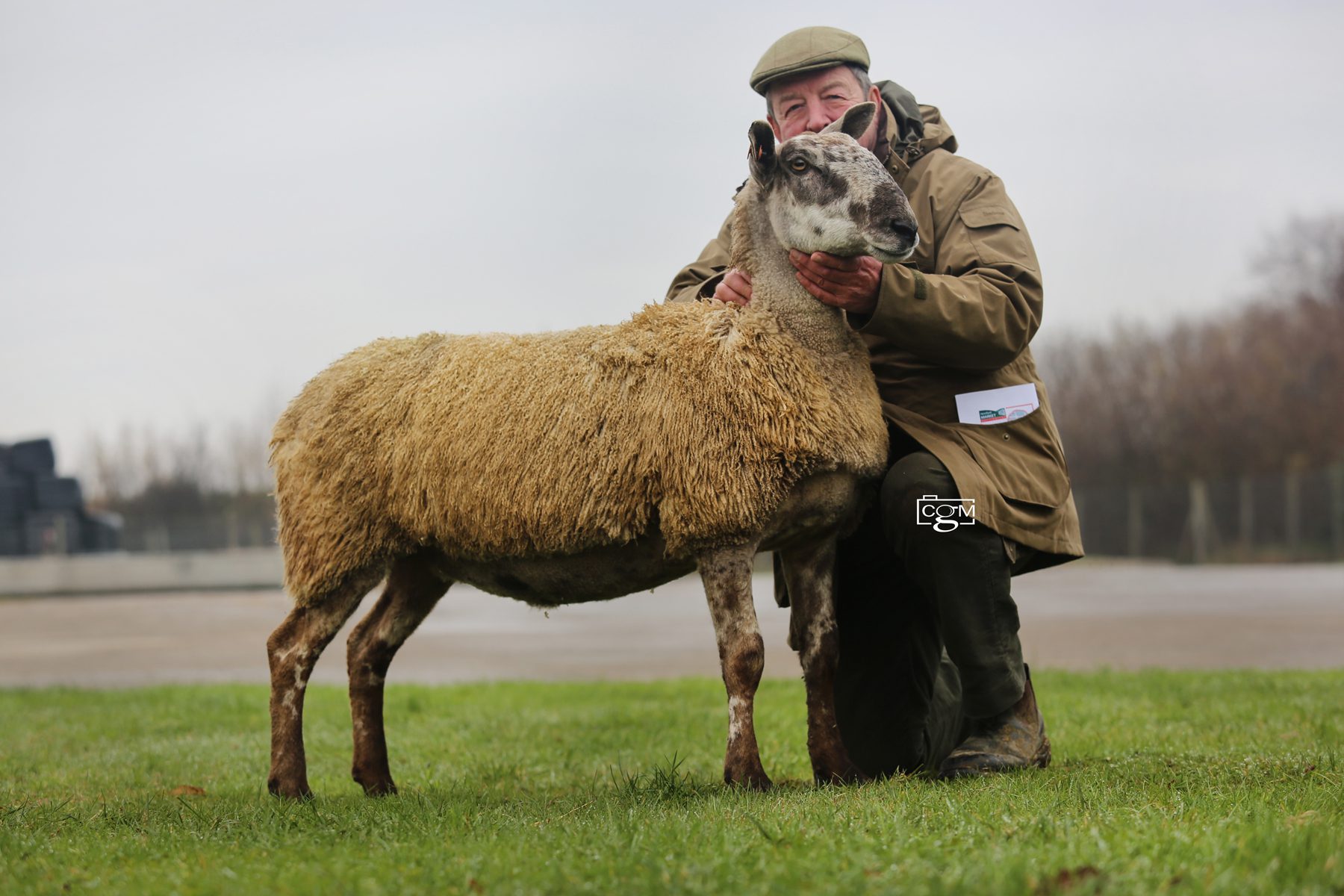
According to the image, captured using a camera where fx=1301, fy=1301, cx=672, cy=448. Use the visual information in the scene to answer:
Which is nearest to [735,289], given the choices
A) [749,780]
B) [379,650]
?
[749,780]

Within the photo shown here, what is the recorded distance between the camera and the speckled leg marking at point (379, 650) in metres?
5.21

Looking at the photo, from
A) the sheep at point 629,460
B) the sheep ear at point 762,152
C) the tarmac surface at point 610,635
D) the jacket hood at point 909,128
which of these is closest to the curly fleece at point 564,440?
the sheep at point 629,460

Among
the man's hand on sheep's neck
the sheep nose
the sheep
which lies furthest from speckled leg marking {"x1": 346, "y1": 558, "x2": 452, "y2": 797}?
the sheep nose

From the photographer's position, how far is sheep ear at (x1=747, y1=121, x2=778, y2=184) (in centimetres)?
441

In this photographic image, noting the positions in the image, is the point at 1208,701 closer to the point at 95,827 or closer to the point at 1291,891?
the point at 1291,891

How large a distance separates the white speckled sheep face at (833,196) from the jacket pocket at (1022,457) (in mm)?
792

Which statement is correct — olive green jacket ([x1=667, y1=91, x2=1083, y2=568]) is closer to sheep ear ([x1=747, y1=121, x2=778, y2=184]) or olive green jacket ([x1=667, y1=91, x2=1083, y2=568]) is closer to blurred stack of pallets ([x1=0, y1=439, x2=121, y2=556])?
sheep ear ([x1=747, y1=121, x2=778, y2=184])

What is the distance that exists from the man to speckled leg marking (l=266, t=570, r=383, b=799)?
1.75 m

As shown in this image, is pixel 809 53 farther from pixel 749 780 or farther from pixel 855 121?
pixel 749 780

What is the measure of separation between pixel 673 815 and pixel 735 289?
201 cm

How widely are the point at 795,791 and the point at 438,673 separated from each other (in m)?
8.36

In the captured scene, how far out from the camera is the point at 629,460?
14.6 ft

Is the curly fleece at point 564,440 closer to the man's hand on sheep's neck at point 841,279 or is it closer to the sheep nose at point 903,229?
the man's hand on sheep's neck at point 841,279

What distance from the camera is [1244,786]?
404 cm
